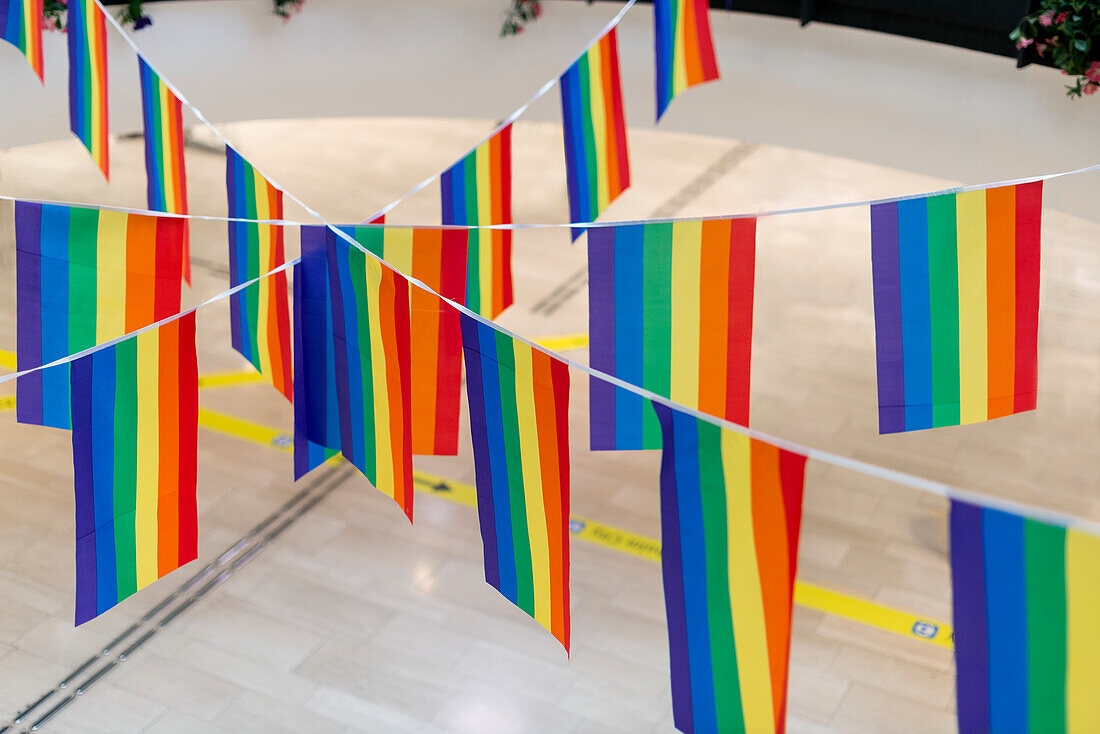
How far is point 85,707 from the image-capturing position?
5.96m

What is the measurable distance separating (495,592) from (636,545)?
81 cm

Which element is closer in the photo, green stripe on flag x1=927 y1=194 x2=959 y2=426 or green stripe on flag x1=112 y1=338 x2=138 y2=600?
green stripe on flag x1=112 y1=338 x2=138 y2=600

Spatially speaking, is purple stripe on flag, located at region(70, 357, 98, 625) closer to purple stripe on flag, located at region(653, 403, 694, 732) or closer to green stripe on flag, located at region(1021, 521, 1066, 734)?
purple stripe on flag, located at region(653, 403, 694, 732)

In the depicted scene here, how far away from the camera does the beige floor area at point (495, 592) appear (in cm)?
598

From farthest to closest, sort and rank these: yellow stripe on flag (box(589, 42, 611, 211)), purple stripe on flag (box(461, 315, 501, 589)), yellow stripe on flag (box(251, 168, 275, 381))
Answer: yellow stripe on flag (box(589, 42, 611, 211))
yellow stripe on flag (box(251, 168, 275, 381))
purple stripe on flag (box(461, 315, 501, 589))

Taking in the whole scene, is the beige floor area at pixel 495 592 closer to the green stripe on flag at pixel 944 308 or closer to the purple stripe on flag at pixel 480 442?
the green stripe on flag at pixel 944 308

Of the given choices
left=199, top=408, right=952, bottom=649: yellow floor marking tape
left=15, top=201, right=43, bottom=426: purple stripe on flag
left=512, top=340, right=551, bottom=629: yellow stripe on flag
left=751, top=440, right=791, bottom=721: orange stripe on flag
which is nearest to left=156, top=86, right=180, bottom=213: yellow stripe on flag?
left=15, top=201, right=43, bottom=426: purple stripe on flag

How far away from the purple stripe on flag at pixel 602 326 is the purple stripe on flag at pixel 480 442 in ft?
1.57

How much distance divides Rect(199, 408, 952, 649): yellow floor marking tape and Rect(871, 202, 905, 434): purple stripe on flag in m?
1.31

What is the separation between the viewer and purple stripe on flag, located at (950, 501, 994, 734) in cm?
305

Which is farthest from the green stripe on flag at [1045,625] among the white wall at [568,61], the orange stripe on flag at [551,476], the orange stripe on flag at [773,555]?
the white wall at [568,61]

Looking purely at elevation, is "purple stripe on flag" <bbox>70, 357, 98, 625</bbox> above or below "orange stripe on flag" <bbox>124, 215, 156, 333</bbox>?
below

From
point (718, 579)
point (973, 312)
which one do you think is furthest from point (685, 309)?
point (718, 579)

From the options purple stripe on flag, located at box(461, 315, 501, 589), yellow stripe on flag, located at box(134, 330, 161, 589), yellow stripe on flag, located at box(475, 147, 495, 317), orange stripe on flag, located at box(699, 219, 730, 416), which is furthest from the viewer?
yellow stripe on flag, located at box(475, 147, 495, 317)
